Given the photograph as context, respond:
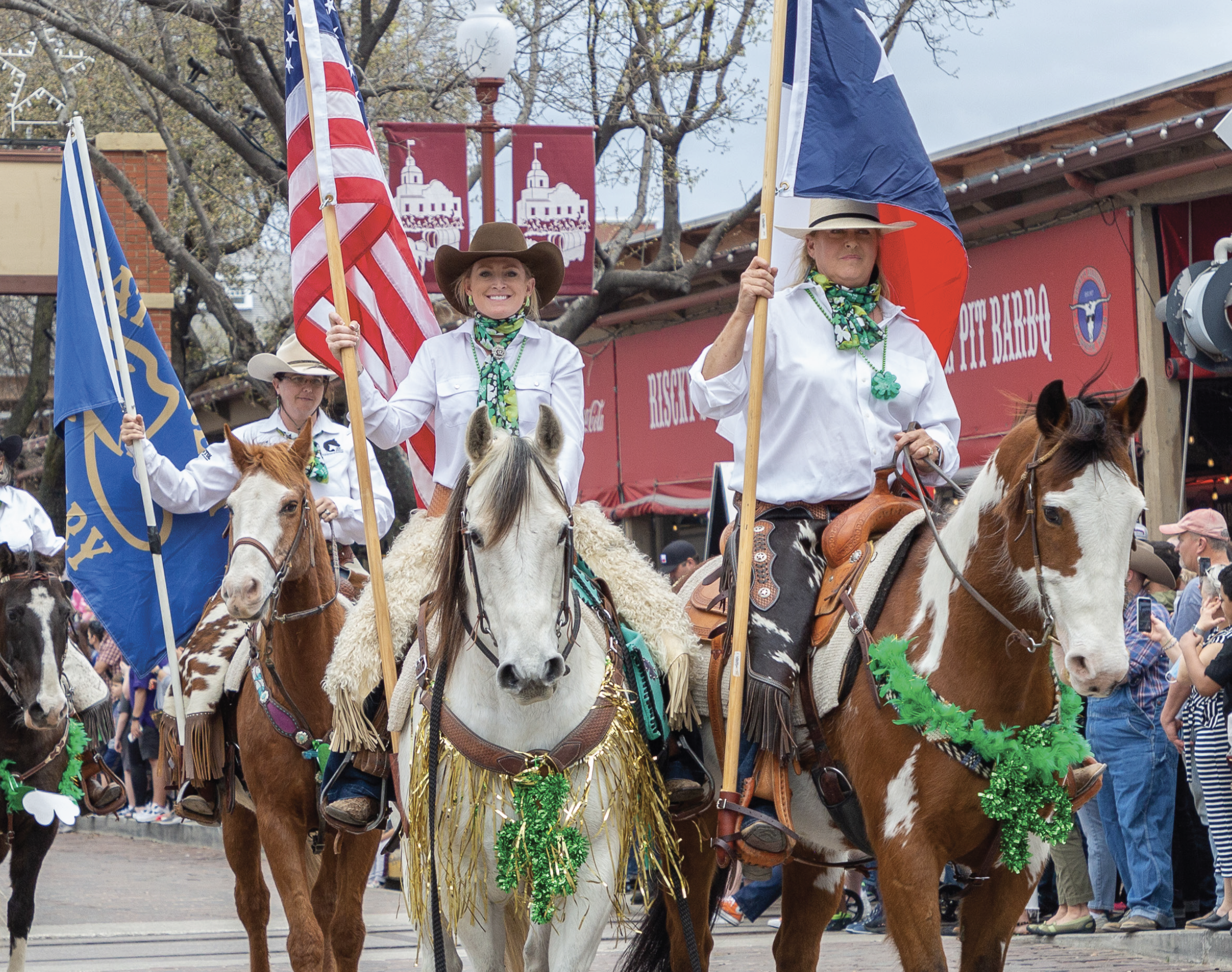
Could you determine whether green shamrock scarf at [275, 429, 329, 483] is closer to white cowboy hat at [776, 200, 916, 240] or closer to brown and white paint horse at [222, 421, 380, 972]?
brown and white paint horse at [222, 421, 380, 972]

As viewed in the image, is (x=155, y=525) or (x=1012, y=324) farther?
Result: (x=1012, y=324)

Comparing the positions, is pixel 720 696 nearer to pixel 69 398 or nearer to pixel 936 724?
pixel 936 724

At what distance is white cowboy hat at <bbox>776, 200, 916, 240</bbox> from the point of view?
616 cm

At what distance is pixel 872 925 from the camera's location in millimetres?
10922

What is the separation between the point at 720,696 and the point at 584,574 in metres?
0.73

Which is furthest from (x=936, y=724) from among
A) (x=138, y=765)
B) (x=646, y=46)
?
(x=138, y=765)

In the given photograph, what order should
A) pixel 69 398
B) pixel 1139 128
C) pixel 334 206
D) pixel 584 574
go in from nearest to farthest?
1. pixel 584 574
2. pixel 334 206
3. pixel 69 398
4. pixel 1139 128

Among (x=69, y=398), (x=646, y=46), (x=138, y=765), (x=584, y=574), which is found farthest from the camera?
(x=138, y=765)

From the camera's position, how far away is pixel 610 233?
2438cm

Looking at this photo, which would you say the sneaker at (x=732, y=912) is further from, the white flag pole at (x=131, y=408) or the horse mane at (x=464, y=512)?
the horse mane at (x=464, y=512)

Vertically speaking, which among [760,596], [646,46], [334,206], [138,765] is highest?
[646,46]

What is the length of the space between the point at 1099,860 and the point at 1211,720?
1.43 meters

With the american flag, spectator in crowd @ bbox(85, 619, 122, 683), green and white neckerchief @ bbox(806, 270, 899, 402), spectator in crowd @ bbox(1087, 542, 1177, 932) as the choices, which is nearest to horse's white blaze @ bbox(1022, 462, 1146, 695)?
green and white neckerchief @ bbox(806, 270, 899, 402)

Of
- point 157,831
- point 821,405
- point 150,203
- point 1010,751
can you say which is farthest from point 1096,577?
point 150,203
